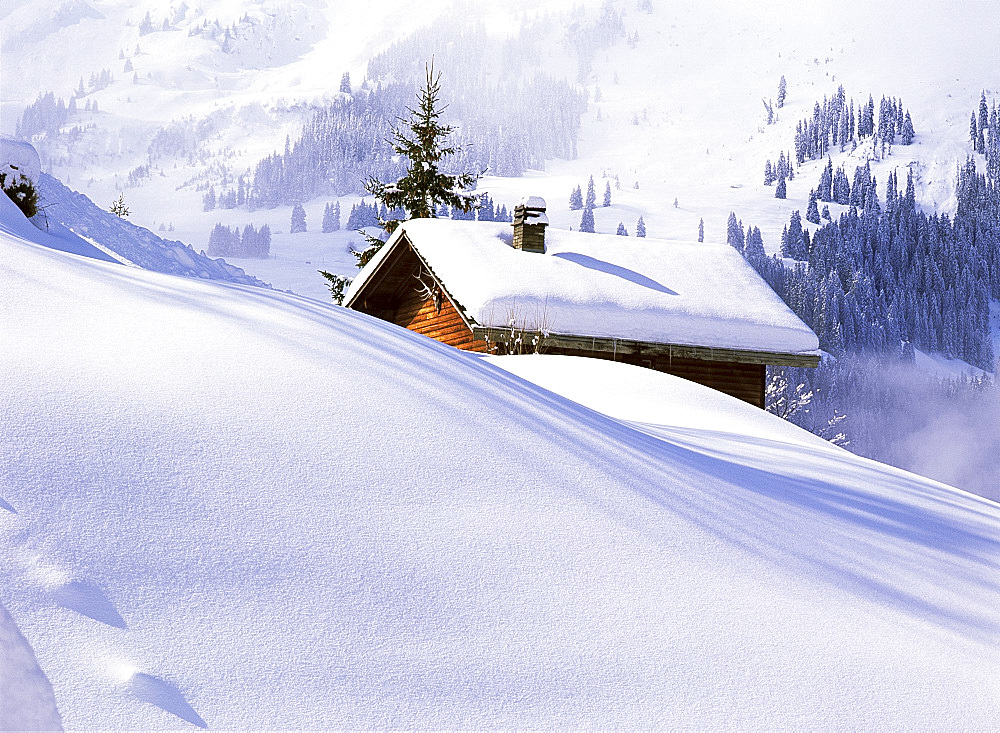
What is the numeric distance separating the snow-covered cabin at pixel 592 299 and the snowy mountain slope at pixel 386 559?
9.08 m

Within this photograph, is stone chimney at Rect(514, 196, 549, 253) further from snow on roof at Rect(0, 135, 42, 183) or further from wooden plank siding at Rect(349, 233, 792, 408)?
snow on roof at Rect(0, 135, 42, 183)

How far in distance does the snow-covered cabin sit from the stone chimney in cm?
2

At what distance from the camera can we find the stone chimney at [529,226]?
51.3 ft

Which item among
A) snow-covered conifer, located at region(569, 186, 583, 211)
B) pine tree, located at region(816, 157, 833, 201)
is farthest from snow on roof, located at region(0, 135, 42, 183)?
pine tree, located at region(816, 157, 833, 201)

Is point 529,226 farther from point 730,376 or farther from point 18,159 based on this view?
point 18,159

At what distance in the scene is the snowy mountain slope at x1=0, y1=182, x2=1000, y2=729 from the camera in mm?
1897

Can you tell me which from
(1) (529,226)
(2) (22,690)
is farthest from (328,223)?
→ (2) (22,690)

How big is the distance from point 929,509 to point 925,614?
5.51ft

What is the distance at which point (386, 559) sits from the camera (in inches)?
91.4

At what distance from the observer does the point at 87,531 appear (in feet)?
6.71

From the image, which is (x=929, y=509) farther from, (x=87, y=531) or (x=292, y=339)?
(x=87, y=531)

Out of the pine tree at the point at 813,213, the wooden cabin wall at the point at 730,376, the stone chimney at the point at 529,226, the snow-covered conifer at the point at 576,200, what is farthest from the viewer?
the snow-covered conifer at the point at 576,200

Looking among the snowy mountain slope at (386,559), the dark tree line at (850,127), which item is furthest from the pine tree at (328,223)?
the snowy mountain slope at (386,559)

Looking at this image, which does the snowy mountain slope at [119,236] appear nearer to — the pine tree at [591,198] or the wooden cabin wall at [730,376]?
the wooden cabin wall at [730,376]
